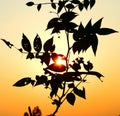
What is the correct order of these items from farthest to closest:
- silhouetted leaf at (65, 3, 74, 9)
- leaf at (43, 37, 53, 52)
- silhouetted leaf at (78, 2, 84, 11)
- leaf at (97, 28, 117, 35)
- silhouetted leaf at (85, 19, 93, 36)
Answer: silhouetted leaf at (78, 2, 84, 11) → silhouetted leaf at (65, 3, 74, 9) → leaf at (43, 37, 53, 52) → silhouetted leaf at (85, 19, 93, 36) → leaf at (97, 28, 117, 35)

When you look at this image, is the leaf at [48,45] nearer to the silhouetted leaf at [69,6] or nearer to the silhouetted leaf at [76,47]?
the silhouetted leaf at [76,47]

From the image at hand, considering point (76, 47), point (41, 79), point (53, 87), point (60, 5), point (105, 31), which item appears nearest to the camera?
point (105, 31)

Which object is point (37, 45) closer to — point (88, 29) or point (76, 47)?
point (76, 47)

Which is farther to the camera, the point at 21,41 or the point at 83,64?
the point at 83,64

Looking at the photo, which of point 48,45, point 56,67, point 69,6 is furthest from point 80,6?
point 56,67

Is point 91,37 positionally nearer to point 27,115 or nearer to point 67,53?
point 67,53

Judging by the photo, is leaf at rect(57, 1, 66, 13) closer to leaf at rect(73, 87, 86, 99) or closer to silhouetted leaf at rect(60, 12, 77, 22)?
silhouetted leaf at rect(60, 12, 77, 22)

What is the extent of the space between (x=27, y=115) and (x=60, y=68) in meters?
0.64

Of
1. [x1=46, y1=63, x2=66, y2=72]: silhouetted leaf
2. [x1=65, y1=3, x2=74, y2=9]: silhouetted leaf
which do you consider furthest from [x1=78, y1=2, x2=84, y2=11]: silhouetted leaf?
[x1=46, y1=63, x2=66, y2=72]: silhouetted leaf

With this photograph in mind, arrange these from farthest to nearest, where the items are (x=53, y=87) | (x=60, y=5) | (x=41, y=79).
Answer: (x=60, y=5) → (x=41, y=79) → (x=53, y=87)

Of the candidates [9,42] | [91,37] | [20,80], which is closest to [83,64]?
[91,37]

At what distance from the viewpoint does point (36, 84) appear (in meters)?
3.08

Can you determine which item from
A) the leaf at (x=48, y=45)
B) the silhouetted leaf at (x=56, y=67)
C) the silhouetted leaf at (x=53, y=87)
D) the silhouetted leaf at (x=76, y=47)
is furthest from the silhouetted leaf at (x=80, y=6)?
the silhouetted leaf at (x=53, y=87)

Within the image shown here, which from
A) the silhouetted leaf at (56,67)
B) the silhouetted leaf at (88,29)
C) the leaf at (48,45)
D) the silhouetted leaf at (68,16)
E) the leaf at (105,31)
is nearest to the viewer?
the leaf at (105,31)
